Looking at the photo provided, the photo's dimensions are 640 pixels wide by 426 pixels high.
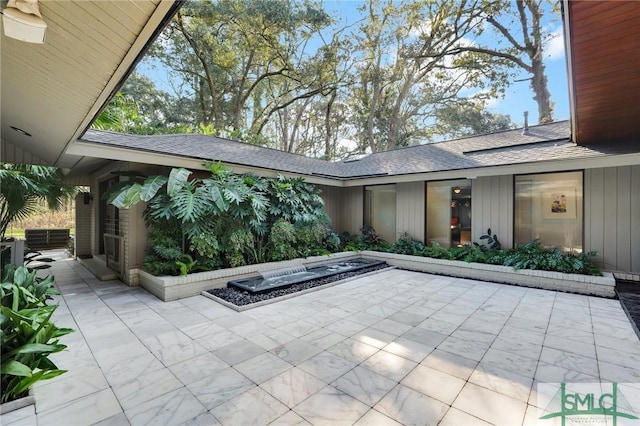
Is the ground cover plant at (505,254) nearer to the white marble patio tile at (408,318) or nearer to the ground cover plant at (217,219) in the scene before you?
the ground cover plant at (217,219)

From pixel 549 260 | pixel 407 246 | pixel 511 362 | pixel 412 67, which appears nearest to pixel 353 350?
pixel 511 362

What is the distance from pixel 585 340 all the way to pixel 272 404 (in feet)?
13.0

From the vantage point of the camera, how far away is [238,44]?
14016mm

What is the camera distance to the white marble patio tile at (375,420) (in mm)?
2131

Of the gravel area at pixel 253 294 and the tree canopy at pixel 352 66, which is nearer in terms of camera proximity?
the gravel area at pixel 253 294

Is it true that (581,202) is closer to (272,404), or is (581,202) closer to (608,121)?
(608,121)

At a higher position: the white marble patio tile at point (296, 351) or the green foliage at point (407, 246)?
the green foliage at point (407, 246)

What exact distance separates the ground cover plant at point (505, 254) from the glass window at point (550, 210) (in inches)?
11.9

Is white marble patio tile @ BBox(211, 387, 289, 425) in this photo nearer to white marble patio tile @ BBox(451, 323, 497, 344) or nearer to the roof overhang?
white marble patio tile @ BBox(451, 323, 497, 344)

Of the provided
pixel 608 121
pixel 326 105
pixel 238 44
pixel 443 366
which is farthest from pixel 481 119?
pixel 443 366

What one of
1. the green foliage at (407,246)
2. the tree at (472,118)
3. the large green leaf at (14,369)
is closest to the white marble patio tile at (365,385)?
the large green leaf at (14,369)

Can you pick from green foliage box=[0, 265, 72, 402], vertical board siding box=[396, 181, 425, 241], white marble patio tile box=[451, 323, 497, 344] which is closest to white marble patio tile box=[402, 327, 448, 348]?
white marble patio tile box=[451, 323, 497, 344]

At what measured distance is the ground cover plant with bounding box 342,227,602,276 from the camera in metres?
5.99

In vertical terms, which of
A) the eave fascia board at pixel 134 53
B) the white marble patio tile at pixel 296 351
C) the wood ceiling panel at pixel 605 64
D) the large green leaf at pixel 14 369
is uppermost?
the wood ceiling panel at pixel 605 64
